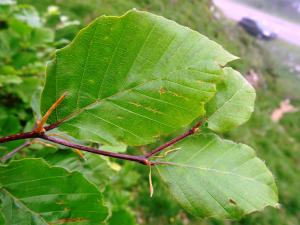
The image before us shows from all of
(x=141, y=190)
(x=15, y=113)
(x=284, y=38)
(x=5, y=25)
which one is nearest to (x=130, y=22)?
(x=15, y=113)

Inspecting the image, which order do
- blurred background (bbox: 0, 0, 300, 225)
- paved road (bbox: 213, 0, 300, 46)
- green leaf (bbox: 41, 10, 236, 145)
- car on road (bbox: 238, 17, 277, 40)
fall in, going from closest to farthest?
green leaf (bbox: 41, 10, 236, 145) < blurred background (bbox: 0, 0, 300, 225) < car on road (bbox: 238, 17, 277, 40) < paved road (bbox: 213, 0, 300, 46)

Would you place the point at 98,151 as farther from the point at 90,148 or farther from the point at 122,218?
the point at 122,218

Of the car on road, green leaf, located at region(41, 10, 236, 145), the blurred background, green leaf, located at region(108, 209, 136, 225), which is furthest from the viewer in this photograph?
the car on road

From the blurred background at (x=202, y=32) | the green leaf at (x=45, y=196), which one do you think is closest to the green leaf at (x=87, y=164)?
the blurred background at (x=202, y=32)

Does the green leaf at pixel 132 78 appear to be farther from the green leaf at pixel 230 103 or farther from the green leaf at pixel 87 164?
the green leaf at pixel 87 164

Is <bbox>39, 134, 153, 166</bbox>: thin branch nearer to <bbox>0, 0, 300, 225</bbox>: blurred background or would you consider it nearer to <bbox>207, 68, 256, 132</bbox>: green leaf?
<bbox>207, 68, 256, 132</bbox>: green leaf

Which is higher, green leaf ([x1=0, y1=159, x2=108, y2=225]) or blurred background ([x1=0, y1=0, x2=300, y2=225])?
green leaf ([x1=0, y1=159, x2=108, y2=225])

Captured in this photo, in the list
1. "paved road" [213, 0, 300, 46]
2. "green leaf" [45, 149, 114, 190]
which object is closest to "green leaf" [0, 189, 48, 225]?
"green leaf" [45, 149, 114, 190]
